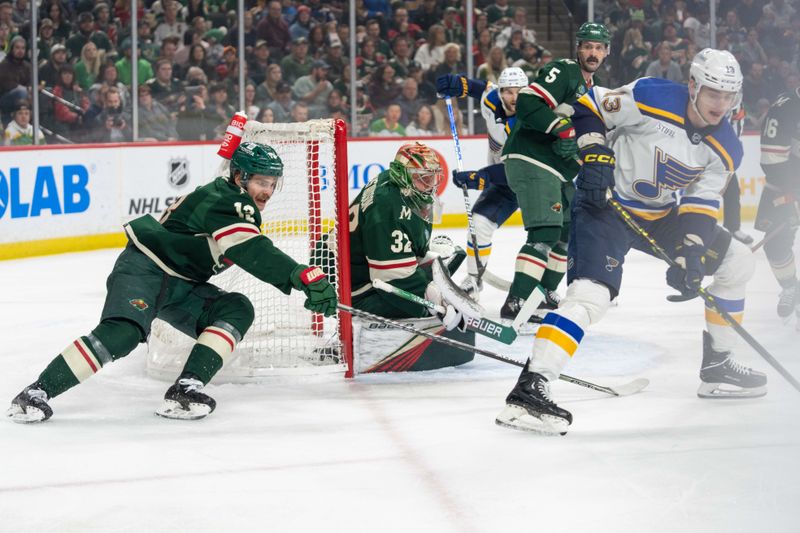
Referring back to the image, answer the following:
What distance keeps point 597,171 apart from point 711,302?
610mm

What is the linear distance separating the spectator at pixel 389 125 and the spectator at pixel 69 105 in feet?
6.68

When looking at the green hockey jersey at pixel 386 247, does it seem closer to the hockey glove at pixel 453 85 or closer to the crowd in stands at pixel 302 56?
the hockey glove at pixel 453 85

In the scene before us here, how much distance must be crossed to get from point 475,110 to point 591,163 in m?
5.50

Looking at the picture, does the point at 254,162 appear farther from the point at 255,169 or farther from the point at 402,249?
the point at 402,249

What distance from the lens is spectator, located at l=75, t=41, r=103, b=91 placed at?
7699 mm

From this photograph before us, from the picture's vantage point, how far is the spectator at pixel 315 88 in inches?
332

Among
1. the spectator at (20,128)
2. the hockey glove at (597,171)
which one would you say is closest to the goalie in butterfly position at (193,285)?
the hockey glove at (597,171)

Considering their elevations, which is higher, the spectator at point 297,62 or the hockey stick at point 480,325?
the spectator at point 297,62

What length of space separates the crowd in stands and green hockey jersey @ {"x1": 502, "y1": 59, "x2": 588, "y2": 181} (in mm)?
3662

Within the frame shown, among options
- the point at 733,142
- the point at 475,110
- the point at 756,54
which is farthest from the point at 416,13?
the point at 733,142

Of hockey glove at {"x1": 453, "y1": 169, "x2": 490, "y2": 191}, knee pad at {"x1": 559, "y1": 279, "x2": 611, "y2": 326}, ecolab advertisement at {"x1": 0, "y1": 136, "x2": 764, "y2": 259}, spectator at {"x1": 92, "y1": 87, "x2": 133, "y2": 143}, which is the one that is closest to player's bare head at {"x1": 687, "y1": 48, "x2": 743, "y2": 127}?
knee pad at {"x1": 559, "y1": 279, "x2": 611, "y2": 326}

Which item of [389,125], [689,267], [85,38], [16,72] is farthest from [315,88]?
[689,267]

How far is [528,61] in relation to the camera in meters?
9.08

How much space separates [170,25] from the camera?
8133mm
